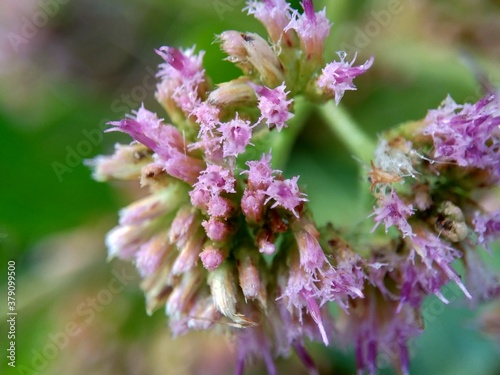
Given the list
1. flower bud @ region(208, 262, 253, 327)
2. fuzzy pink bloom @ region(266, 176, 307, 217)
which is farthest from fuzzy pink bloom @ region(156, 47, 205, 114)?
flower bud @ region(208, 262, 253, 327)

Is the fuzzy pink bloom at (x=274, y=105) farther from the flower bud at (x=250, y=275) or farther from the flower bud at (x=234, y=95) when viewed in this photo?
the flower bud at (x=250, y=275)

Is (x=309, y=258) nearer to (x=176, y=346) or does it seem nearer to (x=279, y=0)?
(x=279, y=0)

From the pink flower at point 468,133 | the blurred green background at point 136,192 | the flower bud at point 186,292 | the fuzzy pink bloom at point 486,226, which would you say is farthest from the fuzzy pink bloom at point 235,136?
the blurred green background at point 136,192

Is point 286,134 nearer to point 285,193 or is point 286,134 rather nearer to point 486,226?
point 285,193

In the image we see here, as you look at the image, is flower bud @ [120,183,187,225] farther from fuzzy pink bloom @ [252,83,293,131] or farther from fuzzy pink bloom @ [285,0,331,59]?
fuzzy pink bloom @ [285,0,331,59]

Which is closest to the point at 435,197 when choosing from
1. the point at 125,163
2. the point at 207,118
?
the point at 207,118

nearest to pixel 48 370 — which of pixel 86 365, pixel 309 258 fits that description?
pixel 86 365
